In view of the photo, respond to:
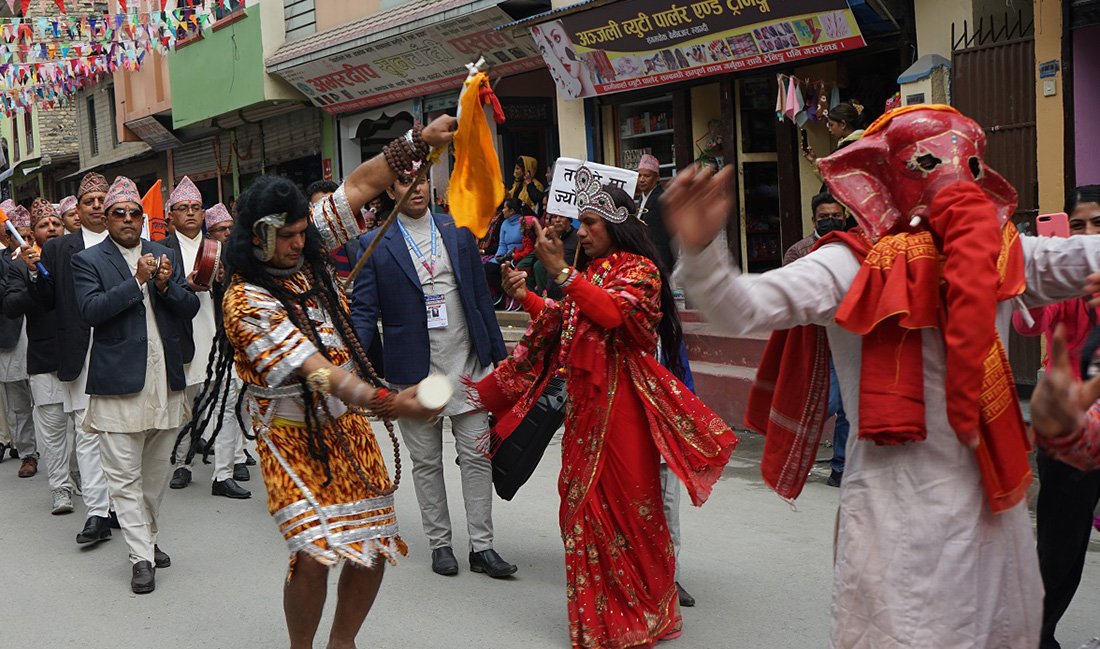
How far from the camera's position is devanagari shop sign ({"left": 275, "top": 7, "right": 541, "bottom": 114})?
14484 millimetres

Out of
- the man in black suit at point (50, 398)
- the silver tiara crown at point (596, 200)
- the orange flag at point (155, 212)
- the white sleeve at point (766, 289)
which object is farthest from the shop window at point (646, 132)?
the white sleeve at point (766, 289)

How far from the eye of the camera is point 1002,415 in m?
2.92

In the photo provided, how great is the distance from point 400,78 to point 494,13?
2958 mm

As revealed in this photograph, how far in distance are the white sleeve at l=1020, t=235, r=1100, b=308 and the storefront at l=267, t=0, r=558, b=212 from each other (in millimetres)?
11444

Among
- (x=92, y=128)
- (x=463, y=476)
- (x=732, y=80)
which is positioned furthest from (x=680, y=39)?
(x=92, y=128)

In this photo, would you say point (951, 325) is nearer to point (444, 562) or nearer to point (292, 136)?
point (444, 562)

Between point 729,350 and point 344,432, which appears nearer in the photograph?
point 344,432

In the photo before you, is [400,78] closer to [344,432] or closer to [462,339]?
[462,339]

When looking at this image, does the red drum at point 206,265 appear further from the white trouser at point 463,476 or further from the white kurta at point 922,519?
the white kurta at point 922,519

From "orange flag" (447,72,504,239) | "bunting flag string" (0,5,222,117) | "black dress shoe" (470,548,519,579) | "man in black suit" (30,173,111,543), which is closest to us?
"orange flag" (447,72,504,239)

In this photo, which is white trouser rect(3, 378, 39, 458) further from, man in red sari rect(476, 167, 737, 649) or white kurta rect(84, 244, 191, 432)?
man in red sari rect(476, 167, 737, 649)

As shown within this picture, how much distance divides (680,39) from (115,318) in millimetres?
7111

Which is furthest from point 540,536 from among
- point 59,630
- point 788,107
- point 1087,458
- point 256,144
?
point 256,144

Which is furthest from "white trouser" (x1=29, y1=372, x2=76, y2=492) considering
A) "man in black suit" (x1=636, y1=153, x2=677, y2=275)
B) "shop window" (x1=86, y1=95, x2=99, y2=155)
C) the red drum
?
"shop window" (x1=86, y1=95, x2=99, y2=155)
